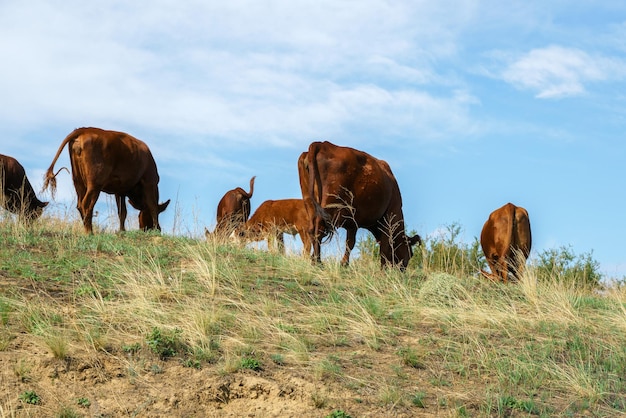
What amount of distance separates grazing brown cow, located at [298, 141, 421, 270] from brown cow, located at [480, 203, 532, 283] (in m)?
4.16

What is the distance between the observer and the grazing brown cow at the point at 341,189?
12023 millimetres

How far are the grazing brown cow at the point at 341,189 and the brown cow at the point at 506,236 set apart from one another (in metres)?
4.16

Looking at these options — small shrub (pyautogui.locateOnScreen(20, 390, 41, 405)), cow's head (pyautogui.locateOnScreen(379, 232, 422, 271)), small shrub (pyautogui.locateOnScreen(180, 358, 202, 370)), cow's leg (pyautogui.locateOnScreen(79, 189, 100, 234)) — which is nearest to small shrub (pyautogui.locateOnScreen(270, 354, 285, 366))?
small shrub (pyautogui.locateOnScreen(180, 358, 202, 370))

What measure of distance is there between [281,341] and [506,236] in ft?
31.9

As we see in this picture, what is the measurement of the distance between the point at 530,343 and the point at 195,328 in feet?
11.1

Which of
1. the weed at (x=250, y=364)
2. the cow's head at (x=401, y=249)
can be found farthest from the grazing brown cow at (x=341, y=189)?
the weed at (x=250, y=364)

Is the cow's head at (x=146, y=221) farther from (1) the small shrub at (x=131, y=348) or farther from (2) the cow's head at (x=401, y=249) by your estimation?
(1) the small shrub at (x=131, y=348)

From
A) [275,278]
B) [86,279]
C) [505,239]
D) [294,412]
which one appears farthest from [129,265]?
[505,239]

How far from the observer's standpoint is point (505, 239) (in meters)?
16.6

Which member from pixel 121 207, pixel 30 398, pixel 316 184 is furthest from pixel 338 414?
pixel 121 207

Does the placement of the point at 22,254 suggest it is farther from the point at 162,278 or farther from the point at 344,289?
the point at 344,289

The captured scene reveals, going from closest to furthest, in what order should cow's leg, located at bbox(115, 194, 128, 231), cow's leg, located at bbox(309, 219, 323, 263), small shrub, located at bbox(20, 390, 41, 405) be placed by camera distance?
small shrub, located at bbox(20, 390, 41, 405), cow's leg, located at bbox(309, 219, 323, 263), cow's leg, located at bbox(115, 194, 128, 231)

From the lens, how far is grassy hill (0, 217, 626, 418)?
22.0 ft

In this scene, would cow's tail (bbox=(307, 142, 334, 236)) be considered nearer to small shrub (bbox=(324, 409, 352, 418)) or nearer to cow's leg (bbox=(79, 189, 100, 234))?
cow's leg (bbox=(79, 189, 100, 234))
